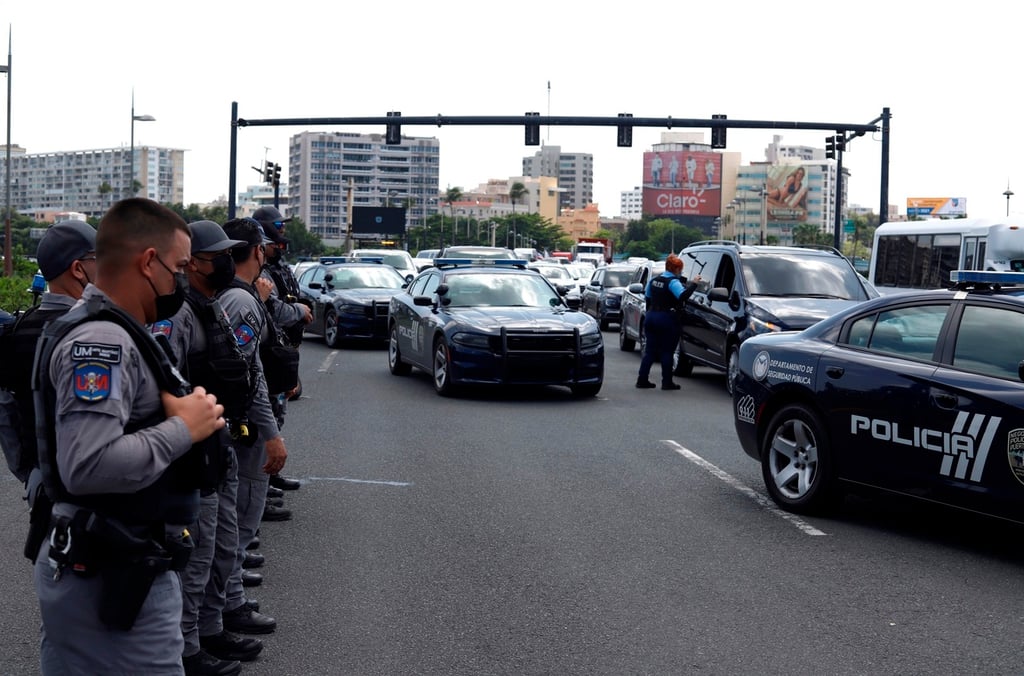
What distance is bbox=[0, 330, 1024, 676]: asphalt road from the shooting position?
5043 millimetres

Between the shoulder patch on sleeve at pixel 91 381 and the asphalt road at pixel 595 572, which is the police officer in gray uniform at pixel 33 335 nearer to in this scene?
the shoulder patch on sleeve at pixel 91 381

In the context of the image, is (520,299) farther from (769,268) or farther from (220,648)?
(220,648)

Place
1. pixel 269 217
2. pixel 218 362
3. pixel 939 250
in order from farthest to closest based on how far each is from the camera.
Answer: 1. pixel 939 250
2. pixel 269 217
3. pixel 218 362

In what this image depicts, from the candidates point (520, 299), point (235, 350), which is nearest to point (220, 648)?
point (235, 350)

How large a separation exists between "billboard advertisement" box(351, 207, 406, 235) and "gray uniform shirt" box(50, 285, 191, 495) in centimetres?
10190

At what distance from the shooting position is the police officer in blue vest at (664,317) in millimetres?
15625

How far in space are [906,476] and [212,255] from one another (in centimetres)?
423

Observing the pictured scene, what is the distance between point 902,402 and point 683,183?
18701 centimetres

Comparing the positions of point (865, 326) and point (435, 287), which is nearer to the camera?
point (865, 326)

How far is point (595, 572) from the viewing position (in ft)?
20.8

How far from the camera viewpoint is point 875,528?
750 centimetres

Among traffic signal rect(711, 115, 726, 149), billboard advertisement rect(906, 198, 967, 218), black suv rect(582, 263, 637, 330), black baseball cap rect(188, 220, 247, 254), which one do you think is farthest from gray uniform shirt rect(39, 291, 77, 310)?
billboard advertisement rect(906, 198, 967, 218)

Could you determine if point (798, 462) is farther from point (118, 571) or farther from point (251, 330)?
point (118, 571)

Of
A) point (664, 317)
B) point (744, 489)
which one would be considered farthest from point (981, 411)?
point (664, 317)
